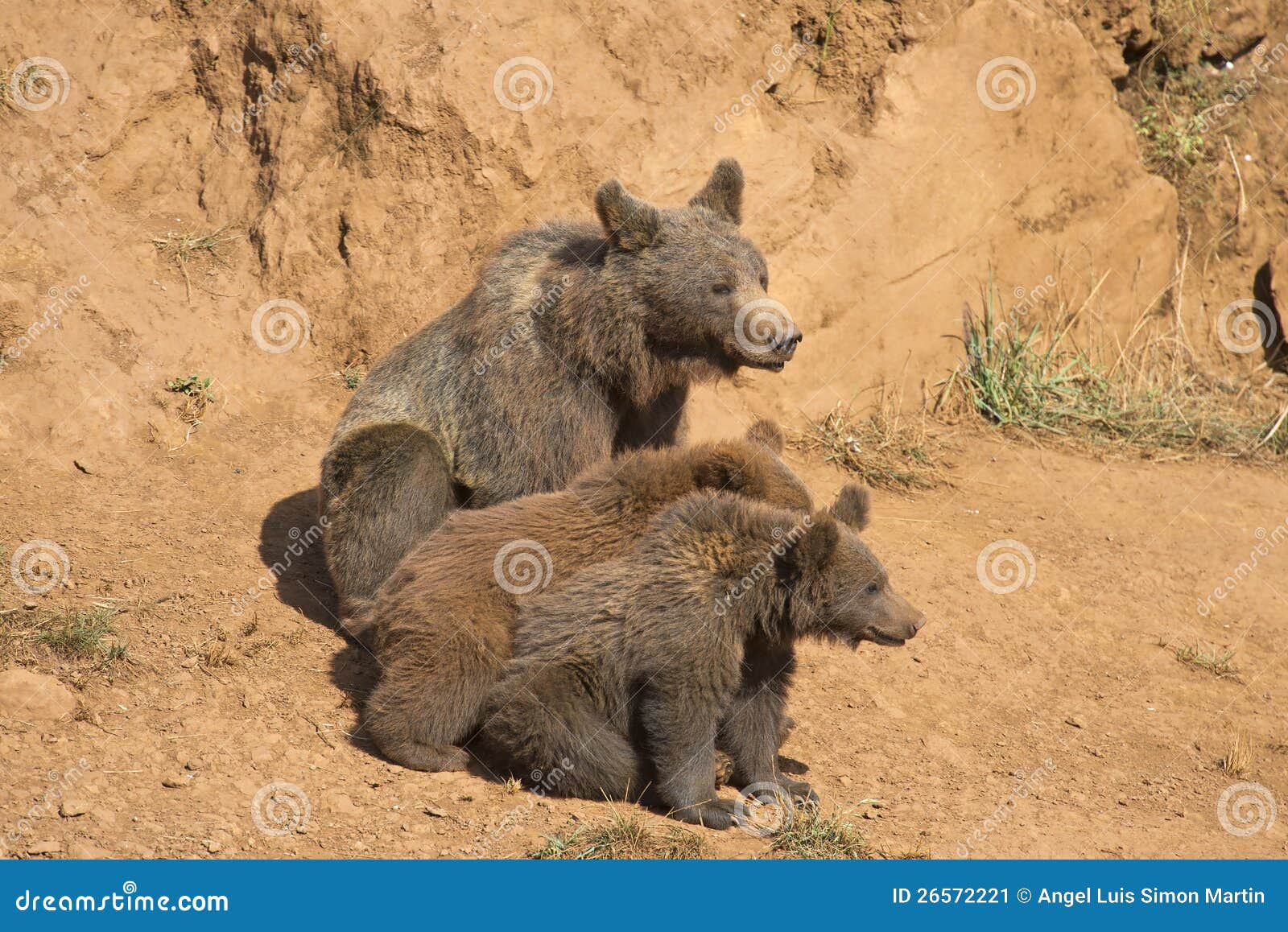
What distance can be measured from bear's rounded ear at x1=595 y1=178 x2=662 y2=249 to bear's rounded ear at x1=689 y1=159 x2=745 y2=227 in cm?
58

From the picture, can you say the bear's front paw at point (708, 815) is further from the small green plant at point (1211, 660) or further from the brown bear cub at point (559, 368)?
the small green plant at point (1211, 660)

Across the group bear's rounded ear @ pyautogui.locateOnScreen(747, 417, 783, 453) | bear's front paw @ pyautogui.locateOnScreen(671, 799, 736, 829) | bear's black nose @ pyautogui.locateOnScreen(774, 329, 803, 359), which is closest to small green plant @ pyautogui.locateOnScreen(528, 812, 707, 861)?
bear's front paw @ pyautogui.locateOnScreen(671, 799, 736, 829)

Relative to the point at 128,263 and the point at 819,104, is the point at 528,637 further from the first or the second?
the point at 819,104

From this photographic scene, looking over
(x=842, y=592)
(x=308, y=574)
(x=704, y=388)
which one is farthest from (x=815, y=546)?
(x=704, y=388)

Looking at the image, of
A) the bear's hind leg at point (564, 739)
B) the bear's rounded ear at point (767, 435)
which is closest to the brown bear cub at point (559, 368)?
the bear's rounded ear at point (767, 435)

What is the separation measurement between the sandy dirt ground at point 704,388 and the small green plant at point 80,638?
8 centimetres

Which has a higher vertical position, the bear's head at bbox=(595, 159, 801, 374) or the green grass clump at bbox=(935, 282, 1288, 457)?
the bear's head at bbox=(595, 159, 801, 374)

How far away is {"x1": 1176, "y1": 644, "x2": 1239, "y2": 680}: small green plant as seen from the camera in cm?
854

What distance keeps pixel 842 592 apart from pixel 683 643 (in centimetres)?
84

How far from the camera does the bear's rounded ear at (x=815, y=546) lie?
6.09 metres

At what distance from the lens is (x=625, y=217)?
7.53 m

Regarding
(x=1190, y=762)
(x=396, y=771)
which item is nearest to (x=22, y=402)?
(x=396, y=771)

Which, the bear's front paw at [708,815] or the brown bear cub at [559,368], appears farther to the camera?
the brown bear cub at [559,368]

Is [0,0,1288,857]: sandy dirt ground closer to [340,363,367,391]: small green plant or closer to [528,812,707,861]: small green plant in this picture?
[340,363,367,391]: small green plant
